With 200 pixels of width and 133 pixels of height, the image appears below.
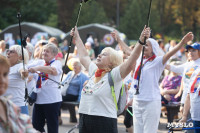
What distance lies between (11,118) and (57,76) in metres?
3.88

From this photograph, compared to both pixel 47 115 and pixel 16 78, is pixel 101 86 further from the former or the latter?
pixel 47 115

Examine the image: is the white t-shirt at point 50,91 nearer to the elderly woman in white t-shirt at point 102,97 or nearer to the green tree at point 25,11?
the elderly woman in white t-shirt at point 102,97

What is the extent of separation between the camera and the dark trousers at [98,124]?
189 inches

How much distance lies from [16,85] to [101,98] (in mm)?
1506

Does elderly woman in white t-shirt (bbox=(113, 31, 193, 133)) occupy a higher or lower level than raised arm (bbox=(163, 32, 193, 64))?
lower

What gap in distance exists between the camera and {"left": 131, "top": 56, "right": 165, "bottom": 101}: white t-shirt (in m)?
5.62

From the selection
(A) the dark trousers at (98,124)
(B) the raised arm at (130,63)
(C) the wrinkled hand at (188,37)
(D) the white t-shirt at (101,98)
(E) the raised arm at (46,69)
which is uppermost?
(C) the wrinkled hand at (188,37)

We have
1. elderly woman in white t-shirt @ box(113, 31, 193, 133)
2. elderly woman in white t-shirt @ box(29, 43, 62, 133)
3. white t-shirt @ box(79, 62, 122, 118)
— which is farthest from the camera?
elderly woman in white t-shirt @ box(29, 43, 62, 133)

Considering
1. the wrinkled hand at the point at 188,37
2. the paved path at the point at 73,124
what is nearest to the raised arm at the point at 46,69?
the wrinkled hand at the point at 188,37

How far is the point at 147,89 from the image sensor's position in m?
5.66

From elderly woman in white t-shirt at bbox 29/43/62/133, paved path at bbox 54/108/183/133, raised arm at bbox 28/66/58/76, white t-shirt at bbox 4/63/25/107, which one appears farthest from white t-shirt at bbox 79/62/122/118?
paved path at bbox 54/108/183/133

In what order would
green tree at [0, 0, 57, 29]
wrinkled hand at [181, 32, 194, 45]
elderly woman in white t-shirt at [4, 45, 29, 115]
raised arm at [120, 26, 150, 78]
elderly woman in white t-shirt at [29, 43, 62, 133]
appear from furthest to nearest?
green tree at [0, 0, 57, 29] < elderly woman in white t-shirt at [29, 43, 62, 133] < elderly woman in white t-shirt at [4, 45, 29, 115] < wrinkled hand at [181, 32, 194, 45] < raised arm at [120, 26, 150, 78]

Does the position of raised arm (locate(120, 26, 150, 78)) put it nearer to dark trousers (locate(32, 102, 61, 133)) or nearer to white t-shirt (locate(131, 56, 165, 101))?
white t-shirt (locate(131, 56, 165, 101))

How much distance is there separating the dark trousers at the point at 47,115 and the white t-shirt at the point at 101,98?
1895 mm
